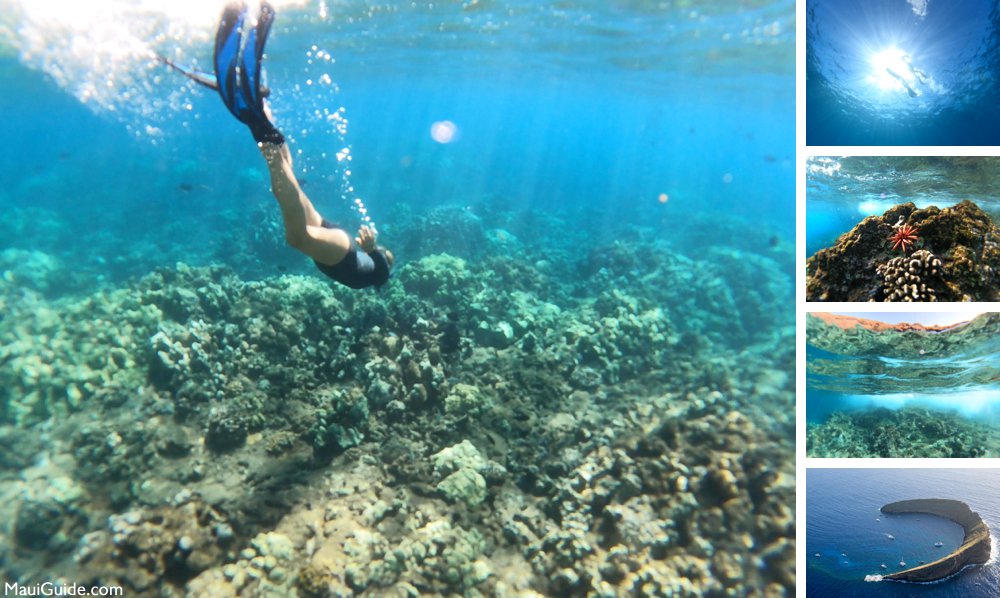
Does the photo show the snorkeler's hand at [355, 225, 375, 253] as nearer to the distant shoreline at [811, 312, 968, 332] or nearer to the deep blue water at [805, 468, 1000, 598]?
the distant shoreline at [811, 312, 968, 332]

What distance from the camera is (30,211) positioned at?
60.8 feet

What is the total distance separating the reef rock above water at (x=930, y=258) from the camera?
3.22 meters

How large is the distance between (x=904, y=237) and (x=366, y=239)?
496 centimetres

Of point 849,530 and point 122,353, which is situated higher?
point 122,353

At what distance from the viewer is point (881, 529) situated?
3.60 metres

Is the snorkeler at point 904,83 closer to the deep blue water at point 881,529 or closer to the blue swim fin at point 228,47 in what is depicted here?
the deep blue water at point 881,529

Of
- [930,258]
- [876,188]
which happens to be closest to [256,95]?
[876,188]

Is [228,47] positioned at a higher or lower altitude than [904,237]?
higher

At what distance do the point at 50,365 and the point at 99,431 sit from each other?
7.85 feet

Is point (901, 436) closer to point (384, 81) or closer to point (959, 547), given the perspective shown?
point (959, 547)

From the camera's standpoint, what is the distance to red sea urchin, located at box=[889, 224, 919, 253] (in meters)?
3.34

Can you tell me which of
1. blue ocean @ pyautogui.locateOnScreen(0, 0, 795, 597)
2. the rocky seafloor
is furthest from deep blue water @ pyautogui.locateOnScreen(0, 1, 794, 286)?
the rocky seafloor

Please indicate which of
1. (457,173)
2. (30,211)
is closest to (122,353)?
(30,211)

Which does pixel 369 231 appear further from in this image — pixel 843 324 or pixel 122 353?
pixel 122 353
